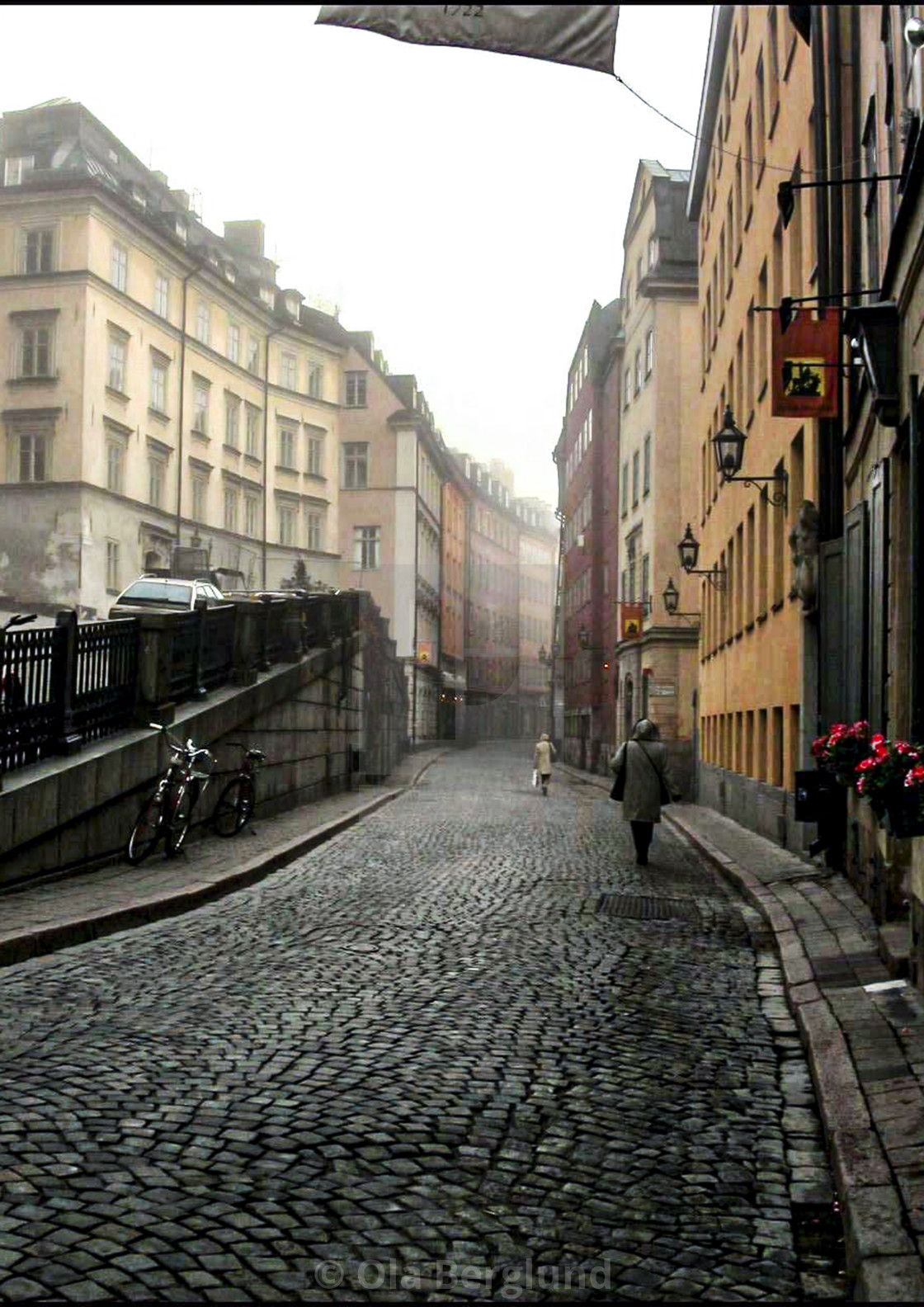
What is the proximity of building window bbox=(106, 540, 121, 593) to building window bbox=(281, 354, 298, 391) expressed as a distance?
2127cm

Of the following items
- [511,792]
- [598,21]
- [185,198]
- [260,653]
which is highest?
[185,198]

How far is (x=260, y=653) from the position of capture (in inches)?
852

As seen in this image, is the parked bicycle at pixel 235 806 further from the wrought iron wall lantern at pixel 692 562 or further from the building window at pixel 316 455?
the building window at pixel 316 455

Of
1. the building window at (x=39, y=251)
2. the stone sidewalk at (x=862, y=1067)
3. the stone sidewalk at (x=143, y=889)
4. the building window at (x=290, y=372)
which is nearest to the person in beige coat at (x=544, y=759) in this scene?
the stone sidewalk at (x=143, y=889)

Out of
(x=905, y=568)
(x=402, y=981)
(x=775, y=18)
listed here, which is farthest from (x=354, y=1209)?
(x=775, y=18)

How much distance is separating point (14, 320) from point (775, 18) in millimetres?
31512

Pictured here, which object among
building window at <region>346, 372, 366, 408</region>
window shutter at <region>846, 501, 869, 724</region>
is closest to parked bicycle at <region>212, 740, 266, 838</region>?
window shutter at <region>846, 501, 869, 724</region>

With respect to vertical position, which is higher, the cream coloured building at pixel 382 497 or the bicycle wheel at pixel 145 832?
the cream coloured building at pixel 382 497

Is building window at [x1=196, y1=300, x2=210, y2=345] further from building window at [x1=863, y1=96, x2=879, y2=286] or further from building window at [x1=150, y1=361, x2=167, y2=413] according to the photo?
building window at [x1=863, y1=96, x2=879, y2=286]

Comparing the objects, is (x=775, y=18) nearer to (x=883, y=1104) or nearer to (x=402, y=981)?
(x=402, y=981)

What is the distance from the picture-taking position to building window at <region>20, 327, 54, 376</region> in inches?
1865

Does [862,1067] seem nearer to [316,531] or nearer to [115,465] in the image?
[115,465]

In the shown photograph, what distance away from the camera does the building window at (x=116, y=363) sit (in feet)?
160

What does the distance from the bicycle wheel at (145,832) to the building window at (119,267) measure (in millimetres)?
38419
